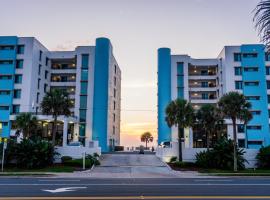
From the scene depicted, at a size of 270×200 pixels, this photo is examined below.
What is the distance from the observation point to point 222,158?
3622cm

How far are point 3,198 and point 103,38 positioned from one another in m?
62.2

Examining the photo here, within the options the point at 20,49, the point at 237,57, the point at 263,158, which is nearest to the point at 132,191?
the point at 263,158

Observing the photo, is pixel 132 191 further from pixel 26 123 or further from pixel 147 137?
pixel 147 137

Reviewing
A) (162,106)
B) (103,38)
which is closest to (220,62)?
(162,106)

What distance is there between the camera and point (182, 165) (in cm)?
3812

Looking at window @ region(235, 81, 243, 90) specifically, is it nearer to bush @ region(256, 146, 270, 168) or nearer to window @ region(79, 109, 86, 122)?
bush @ region(256, 146, 270, 168)

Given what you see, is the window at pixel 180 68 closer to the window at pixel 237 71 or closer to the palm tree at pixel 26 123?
the window at pixel 237 71

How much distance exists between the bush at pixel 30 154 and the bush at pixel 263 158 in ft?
85.0

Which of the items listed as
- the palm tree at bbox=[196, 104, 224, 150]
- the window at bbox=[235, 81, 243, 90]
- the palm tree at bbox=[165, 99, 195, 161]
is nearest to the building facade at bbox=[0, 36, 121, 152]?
the palm tree at bbox=[165, 99, 195, 161]

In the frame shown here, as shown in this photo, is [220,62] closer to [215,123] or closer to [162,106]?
[162,106]

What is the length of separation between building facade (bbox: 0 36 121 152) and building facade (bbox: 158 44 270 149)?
1408 centimetres

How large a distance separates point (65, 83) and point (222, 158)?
161ft

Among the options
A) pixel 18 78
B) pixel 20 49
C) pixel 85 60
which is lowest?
pixel 18 78

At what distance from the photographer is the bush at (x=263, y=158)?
123 ft
